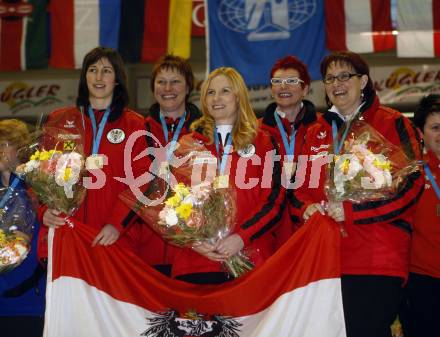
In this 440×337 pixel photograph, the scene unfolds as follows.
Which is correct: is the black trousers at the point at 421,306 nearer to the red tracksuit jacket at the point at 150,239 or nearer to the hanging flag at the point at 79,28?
the red tracksuit jacket at the point at 150,239

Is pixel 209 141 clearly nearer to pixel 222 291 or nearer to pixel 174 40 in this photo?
pixel 222 291

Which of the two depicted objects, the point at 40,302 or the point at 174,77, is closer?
the point at 40,302

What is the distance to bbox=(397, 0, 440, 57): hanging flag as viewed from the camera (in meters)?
8.00

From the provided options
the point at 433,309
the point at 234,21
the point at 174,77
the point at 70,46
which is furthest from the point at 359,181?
the point at 70,46

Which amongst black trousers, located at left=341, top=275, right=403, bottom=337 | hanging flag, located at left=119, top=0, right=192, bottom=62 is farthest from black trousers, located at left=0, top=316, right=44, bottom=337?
hanging flag, located at left=119, top=0, right=192, bottom=62

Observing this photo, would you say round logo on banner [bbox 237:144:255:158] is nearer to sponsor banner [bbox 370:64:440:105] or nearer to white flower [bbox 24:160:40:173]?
white flower [bbox 24:160:40:173]

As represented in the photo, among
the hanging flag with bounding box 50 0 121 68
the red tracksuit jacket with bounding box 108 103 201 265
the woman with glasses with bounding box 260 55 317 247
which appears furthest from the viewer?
the hanging flag with bounding box 50 0 121 68

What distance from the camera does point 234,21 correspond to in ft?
26.6

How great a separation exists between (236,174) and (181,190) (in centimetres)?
41

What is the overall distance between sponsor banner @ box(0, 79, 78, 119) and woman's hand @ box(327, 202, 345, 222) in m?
7.87

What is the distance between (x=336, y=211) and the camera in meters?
3.28

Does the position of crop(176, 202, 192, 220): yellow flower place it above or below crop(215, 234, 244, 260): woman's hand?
above

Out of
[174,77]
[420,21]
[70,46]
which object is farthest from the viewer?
[70,46]

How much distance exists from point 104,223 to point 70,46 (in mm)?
5317
